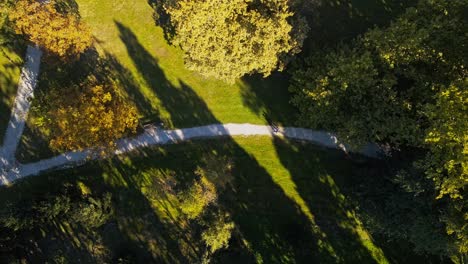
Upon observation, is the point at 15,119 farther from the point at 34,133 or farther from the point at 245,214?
the point at 245,214

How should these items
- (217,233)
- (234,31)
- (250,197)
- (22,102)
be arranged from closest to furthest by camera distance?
(234,31) → (217,233) → (250,197) → (22,102)

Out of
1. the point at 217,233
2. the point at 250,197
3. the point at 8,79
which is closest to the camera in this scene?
the point at 217,233

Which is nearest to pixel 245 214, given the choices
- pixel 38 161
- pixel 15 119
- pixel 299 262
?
pixel 299 262

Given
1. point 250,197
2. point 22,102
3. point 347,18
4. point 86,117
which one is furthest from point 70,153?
point 347,18

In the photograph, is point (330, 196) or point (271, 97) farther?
point (271, 97)

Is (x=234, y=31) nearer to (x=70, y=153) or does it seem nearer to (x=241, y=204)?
(x=241, y=204)

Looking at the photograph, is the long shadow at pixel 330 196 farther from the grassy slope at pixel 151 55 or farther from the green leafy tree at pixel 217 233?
the green leafy tree at pixel 217 233

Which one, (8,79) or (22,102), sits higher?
(8,79)

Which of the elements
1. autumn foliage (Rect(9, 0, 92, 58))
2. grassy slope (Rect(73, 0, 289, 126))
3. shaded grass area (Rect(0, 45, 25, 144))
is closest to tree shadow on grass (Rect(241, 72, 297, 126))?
grassy slope (Rect(73, 0, 289, 126))
